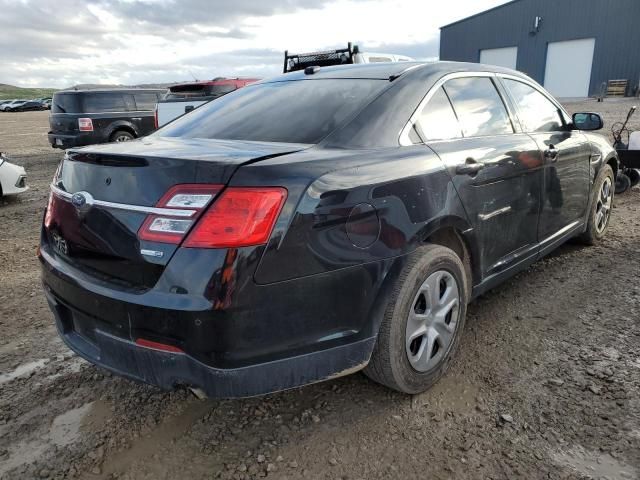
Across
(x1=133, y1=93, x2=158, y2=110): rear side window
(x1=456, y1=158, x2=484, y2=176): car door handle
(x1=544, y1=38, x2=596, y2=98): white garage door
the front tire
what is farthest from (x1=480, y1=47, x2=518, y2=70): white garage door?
the front tire

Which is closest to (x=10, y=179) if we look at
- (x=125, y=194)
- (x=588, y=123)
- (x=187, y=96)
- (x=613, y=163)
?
(x=187, y=96)

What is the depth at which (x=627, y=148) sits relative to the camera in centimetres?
648

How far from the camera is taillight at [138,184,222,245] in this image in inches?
72.5

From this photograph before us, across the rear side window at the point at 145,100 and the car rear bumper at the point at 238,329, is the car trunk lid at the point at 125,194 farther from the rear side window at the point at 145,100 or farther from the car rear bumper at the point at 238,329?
the rear side window at the point at 145,100

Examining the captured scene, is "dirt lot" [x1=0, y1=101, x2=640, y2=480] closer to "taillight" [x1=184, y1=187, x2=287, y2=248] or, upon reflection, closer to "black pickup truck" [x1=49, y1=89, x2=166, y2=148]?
"taillight" [x1=184, y1=187, x2=287, y2=248]

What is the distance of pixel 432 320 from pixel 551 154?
1728 millimetres

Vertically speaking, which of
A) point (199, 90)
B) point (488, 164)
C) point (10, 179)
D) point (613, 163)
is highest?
point (199, 90)

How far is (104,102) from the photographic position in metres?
12.2

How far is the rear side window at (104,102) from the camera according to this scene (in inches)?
474

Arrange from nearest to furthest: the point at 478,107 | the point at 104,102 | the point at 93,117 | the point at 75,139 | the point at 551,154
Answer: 1. the point at 478,107
2. the point at 551,154
3. the point at 75,139
4. the point at 93,117
5. the point at 104,102

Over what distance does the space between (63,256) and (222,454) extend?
1.13m

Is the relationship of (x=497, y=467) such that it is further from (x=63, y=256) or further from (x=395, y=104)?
(x=63, y=256)

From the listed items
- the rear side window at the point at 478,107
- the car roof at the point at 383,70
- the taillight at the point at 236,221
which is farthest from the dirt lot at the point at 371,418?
the car roof at the point at 383,70

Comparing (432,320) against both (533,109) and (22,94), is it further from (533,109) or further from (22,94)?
(22,94)
